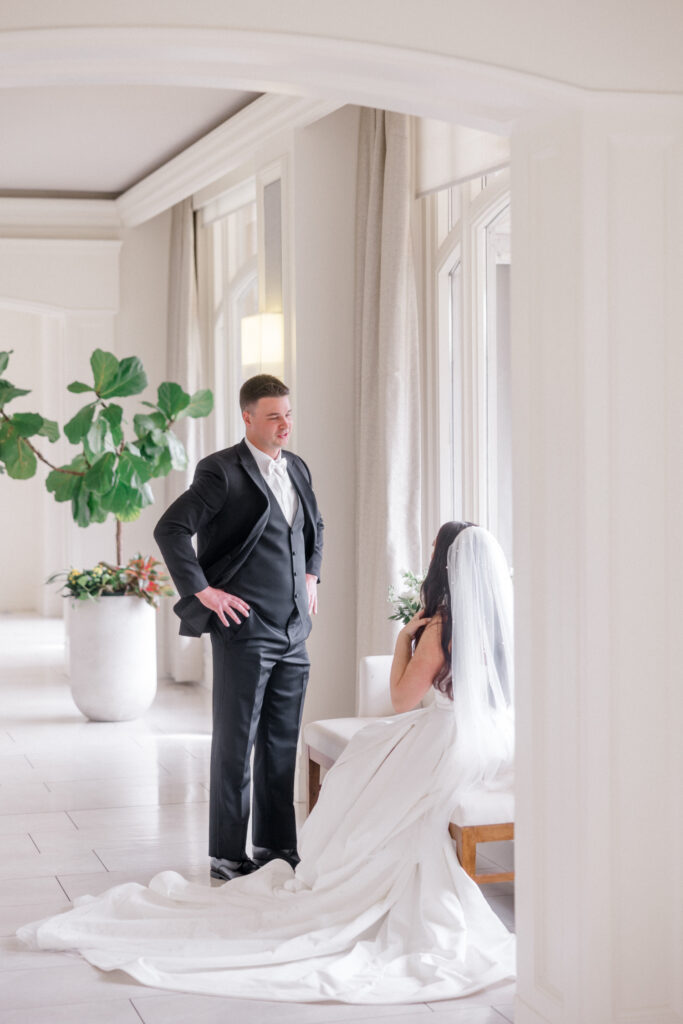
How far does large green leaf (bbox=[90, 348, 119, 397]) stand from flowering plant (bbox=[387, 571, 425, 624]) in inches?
107

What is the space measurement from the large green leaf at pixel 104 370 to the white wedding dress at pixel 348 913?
3.77 metres

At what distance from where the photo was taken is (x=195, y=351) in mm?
8914

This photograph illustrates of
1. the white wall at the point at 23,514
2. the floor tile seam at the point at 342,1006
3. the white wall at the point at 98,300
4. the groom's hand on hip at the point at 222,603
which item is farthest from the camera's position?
the white wall at the point at 23,514

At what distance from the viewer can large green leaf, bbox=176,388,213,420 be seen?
24.9 feet

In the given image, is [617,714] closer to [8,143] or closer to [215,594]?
[215,594]

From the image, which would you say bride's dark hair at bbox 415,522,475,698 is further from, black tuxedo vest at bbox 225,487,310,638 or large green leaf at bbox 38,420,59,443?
large green leaf at bbox 38,420,59,443

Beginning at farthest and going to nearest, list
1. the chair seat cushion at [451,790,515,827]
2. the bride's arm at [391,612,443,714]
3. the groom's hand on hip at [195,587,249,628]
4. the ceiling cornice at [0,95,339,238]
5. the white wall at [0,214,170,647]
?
the white wall at [0,214,170,647] < the ceiling cornice at [0,95,339,238] < the groom's hand on hip at [195,587,249,628] < the bride's arm at [391,612,443,714] < the chair seat cushion at [451,790,515,827]

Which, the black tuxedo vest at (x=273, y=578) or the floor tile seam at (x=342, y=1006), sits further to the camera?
the black tuxedo vest at (x=273, y=578)

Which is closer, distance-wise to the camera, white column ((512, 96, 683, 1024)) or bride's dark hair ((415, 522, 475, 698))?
white column ((512, 96, 683, 1024))

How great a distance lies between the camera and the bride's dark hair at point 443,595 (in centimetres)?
407

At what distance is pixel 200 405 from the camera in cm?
762

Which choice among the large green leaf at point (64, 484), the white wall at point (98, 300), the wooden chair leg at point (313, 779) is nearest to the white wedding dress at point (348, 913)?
the wooden chair leg at point (313, 779)

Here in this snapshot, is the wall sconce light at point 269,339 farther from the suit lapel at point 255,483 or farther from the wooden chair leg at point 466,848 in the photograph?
the wooden chair leg at point 466,848

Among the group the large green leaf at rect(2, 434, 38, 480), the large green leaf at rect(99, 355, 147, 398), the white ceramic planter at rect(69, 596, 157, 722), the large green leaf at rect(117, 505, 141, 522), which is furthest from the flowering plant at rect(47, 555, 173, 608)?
the large green leaf at rect(99, 355, 147, 398)
